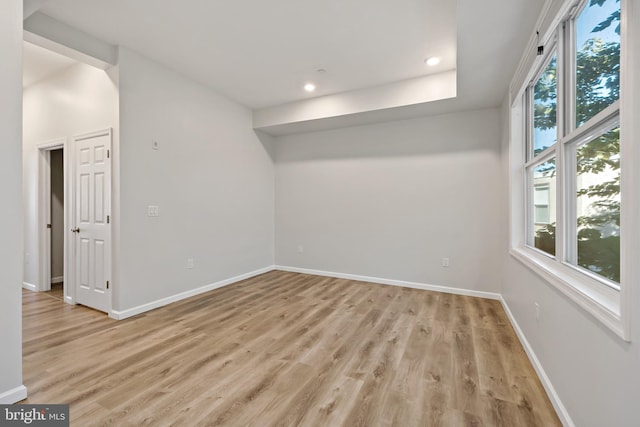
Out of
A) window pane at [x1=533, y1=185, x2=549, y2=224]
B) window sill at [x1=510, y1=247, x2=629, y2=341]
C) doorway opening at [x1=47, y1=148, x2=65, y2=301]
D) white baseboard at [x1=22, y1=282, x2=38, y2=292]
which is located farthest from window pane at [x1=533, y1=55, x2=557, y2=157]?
white baseboard at [x1=22, y1=282, x2=38, y2=292]

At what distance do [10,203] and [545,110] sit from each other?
3885mm

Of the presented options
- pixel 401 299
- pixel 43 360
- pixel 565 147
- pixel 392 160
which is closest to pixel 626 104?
pixel 565 147

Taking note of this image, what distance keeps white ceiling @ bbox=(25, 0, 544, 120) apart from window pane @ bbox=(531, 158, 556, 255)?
1092mm

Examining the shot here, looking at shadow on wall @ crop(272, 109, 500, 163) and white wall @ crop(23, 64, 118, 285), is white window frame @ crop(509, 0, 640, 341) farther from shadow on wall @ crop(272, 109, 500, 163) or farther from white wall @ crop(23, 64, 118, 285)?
white wall @ crop(23, 64, 118, 285)

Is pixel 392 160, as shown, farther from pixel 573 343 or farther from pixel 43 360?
pixel 43 360

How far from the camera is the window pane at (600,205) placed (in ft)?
4.22

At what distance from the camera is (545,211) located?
7.81ft

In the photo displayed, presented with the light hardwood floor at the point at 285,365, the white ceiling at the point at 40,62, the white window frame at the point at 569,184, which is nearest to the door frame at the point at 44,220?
the light hardwood floor at the point at 285,365

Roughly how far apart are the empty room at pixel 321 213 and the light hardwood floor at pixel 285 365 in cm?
2

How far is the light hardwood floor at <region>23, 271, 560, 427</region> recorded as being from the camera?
1.64 meters

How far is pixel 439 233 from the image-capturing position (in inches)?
161

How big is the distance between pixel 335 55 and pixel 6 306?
11.3 ft

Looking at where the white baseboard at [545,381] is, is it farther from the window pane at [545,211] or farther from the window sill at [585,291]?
the window pane at [545,211]

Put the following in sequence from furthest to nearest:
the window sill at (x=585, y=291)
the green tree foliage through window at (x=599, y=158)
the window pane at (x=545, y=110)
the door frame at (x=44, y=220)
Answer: the door frame at (x=44, y=220)
the window pane at (x=545, y=110)
the green tree foliage through window at (x=599, y=158)
the window sill at (x=585, y=291)
